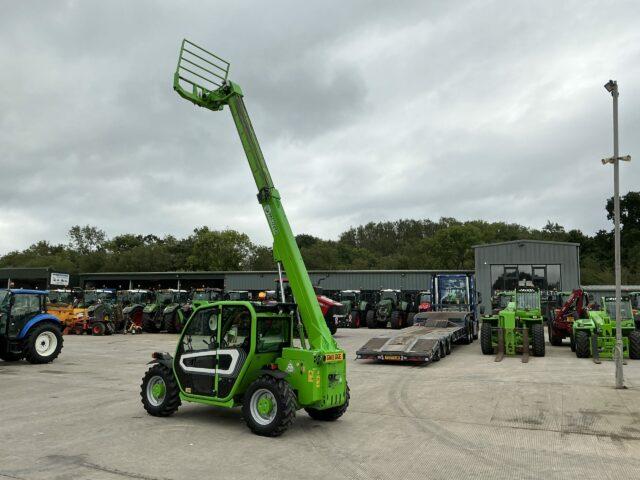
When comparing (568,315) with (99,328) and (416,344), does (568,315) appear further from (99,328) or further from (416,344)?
(99,328)

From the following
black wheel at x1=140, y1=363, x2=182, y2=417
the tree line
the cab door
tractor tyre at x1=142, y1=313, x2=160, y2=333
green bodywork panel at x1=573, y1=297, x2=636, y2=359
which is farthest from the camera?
the tree line

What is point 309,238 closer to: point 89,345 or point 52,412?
point 89,345

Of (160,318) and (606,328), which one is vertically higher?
(606,328)

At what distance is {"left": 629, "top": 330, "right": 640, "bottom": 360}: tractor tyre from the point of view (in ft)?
49.1

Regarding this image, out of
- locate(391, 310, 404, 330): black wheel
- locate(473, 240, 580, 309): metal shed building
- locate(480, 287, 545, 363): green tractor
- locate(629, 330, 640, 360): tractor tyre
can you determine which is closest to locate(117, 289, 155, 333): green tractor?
locate(391, 310, 404, 330): black wheel

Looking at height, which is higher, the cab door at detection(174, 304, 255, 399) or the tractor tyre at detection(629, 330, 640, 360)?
the cab door at detection(174, 304, 255, 399)

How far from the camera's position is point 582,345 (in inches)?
609

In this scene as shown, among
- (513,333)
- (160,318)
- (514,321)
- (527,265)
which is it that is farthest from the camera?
(527,265)

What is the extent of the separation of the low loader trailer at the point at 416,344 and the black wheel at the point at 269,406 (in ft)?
25.3

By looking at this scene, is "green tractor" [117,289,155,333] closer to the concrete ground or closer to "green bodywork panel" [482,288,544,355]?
the concrete ground

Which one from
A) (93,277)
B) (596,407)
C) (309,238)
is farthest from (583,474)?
(309,238)

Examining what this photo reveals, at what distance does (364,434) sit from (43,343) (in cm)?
1091

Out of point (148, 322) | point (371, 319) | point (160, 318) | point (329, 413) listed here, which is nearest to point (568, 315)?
point (329, 413)

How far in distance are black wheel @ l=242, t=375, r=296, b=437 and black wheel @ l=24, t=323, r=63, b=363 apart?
31.5 feet
